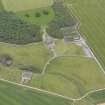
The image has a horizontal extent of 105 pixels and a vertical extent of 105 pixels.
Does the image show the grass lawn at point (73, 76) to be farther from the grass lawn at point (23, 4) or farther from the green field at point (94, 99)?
the grass lawn at point (23, 4)

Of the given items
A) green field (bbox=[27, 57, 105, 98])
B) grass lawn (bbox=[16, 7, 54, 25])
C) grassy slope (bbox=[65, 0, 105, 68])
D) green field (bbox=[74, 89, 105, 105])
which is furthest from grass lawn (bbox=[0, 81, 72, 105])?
grass lawn (bbox=[16, 7, 54, 25])

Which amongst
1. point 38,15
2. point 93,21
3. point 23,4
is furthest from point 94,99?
point 23,4

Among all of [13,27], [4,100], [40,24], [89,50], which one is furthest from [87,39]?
[4,100]

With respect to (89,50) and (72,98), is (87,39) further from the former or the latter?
(72,98)

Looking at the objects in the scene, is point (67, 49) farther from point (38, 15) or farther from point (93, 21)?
point (38, 15)

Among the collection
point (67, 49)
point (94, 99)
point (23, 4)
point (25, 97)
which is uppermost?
point (23, 4)

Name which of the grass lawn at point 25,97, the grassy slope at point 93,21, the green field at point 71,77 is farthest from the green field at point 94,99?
the grassy slope at point 93,21

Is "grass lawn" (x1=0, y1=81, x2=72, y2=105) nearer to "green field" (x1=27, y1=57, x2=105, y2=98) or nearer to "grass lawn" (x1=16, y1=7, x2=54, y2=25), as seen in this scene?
"green field" (x1=27, y1=57, x2=105, y2=98)
